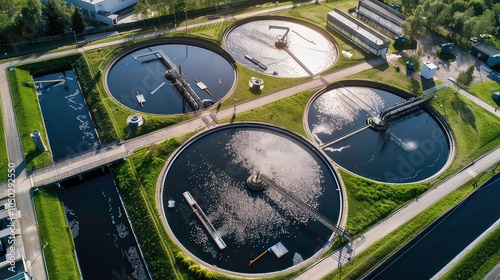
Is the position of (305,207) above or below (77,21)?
below

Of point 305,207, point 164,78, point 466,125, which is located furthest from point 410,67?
point 164,78

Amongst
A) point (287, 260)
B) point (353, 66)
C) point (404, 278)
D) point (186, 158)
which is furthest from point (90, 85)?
point (404, 278)

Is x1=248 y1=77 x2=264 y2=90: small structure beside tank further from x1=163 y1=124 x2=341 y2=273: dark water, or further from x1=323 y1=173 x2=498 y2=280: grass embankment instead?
x1=323 y1=173 x2=498 y2=280: grass embankment

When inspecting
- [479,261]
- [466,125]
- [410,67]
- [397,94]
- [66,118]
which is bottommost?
[479,261]

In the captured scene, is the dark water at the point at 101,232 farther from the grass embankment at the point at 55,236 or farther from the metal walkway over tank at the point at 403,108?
the metal walkway over tank at the point at 403,108

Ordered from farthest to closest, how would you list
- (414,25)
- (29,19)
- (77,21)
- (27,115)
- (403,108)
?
(414,25), (77,21), (29,19), (403,108), (27,115)

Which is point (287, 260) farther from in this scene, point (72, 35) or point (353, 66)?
point (72, 35)

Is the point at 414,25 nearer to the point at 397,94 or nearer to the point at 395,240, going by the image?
the point at 397,94
